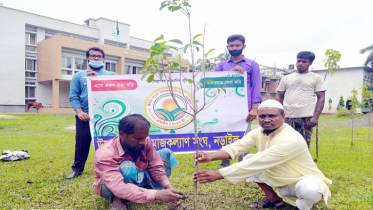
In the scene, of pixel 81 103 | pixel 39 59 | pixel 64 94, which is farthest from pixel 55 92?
pixel 81 103

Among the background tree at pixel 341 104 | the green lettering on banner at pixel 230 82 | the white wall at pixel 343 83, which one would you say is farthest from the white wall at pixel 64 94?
the background tree at pixel 341 104

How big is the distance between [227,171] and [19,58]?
31172 mm

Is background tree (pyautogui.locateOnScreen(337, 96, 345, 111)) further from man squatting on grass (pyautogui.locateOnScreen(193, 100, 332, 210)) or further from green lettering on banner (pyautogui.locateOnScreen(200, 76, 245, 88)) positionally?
man squatting on grass (pyautogui.locateOnScreen(193, 100, 332, 210))

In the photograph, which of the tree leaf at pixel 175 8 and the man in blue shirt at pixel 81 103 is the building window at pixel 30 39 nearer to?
the man in blue shirt at pixel 81 103

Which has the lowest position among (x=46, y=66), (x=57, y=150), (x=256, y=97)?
(x=57, y=150)

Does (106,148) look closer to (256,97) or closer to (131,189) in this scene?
(131,189)

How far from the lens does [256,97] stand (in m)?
4.34

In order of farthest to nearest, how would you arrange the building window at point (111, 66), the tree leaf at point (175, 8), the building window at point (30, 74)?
the building window at point (111, 66) < the building window at point (30, 74) < the tree leaf at point (175, 8)

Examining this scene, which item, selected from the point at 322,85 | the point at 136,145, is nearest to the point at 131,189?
the point at 136,145

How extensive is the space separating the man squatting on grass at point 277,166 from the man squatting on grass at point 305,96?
1.72 m

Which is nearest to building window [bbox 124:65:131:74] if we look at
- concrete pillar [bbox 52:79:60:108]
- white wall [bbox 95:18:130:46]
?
white wall [bbox 95:18:130:46]

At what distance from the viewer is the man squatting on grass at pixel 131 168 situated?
2.49 metres

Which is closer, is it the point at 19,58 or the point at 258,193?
the point at 258,193

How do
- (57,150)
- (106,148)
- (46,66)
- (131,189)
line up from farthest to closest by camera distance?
(46,66) < (57,150) < (106,148) < (131,189)
